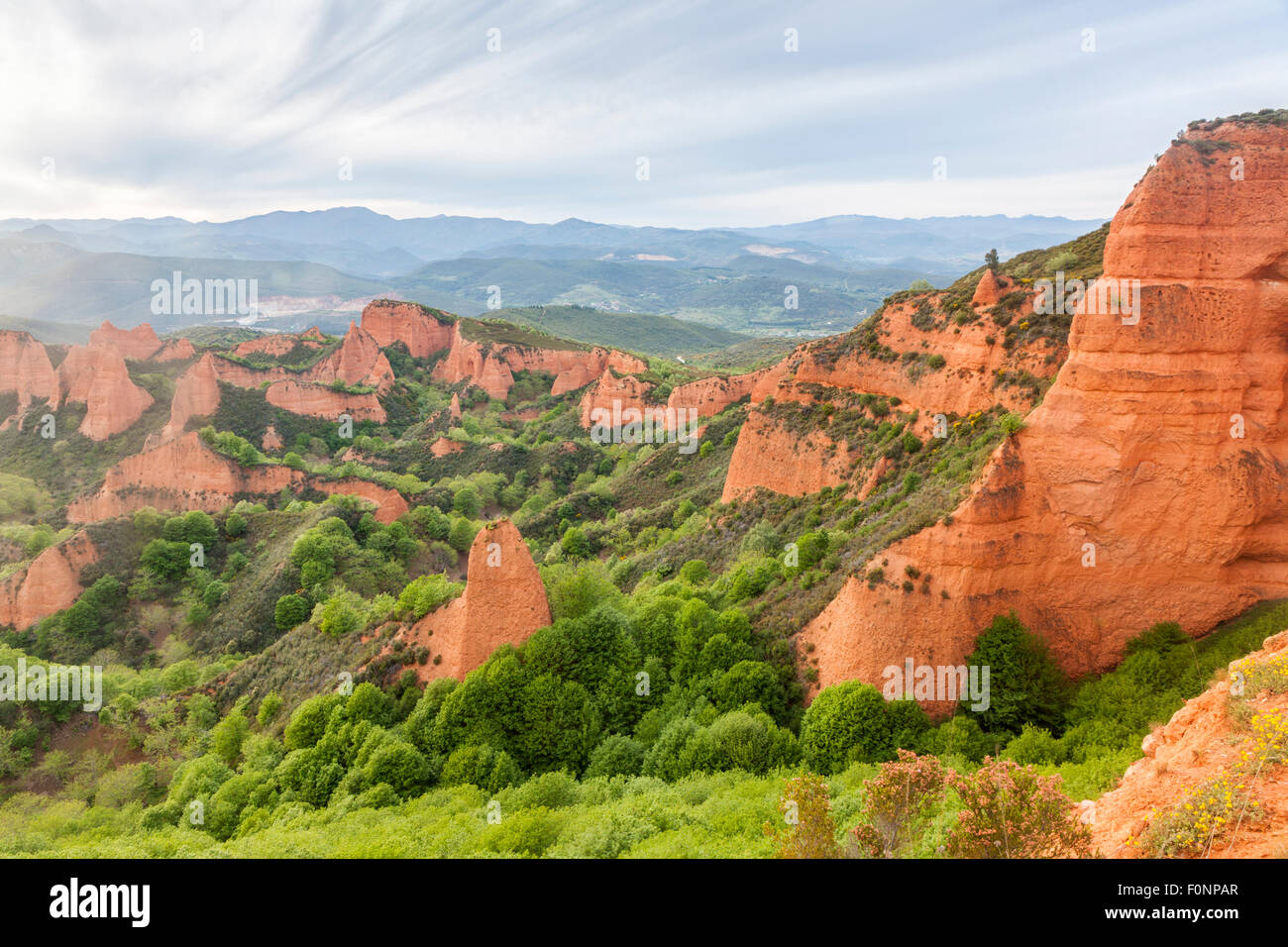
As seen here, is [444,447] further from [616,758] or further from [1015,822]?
[1015,822]

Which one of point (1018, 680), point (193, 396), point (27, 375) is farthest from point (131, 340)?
point (1018, 680)

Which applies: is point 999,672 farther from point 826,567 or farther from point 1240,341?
point 1240,341

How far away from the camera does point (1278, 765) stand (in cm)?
1043

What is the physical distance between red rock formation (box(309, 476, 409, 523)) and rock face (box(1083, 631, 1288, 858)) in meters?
60.5

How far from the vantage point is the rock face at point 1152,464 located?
1977 centimetres

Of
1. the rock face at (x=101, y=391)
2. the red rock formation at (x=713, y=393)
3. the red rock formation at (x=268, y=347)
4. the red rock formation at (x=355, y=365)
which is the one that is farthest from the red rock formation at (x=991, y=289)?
the red rock formation at (x=268, y=347)

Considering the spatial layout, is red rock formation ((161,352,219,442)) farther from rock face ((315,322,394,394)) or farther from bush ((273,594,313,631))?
bush ((273,594,313,631))

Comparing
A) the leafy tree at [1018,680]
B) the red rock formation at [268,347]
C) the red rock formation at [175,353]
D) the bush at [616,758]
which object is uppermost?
the red rock formation at [268,347]

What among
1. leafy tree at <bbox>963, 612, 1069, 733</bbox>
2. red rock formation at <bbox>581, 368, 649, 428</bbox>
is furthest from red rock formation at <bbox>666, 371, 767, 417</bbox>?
leafy tree at <bbox>963, 612, 1069, 733</bbox>

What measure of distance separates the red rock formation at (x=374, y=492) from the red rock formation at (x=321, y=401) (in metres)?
25.2

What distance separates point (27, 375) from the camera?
238 feet

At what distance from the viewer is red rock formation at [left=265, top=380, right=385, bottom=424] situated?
86.8 meters

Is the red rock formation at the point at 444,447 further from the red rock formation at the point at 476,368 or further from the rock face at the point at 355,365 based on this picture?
the rock face at the point at 355,365
